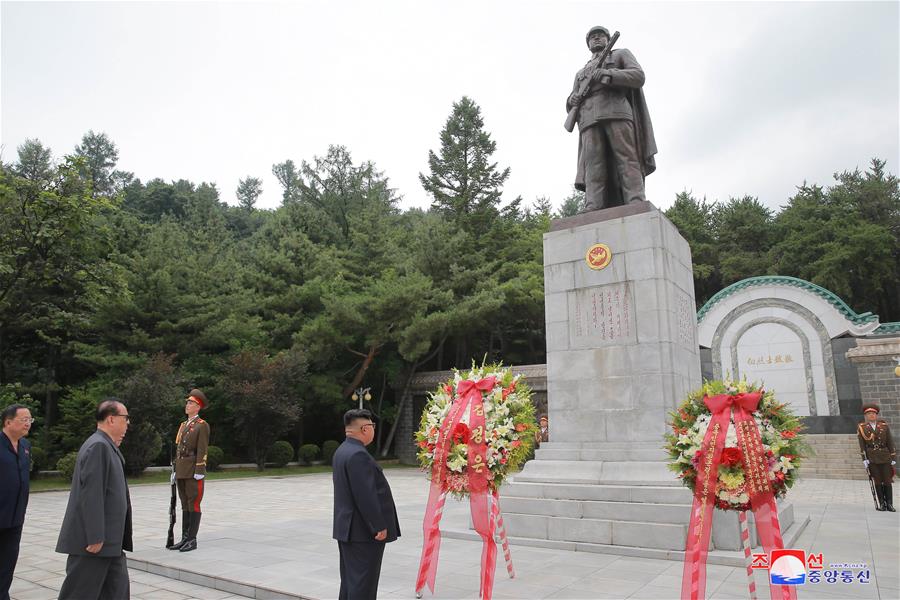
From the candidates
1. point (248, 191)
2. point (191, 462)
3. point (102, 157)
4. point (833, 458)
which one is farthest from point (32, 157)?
point (833, 458)

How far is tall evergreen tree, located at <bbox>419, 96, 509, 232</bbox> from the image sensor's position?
33.2 m

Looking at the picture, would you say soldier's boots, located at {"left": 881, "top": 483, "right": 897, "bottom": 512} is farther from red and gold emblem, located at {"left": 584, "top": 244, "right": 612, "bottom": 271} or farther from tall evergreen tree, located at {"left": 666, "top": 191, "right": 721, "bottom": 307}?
tall evergreen tree, located at {"left": 666, "top": 191, "right": 721, "bottom": 307}

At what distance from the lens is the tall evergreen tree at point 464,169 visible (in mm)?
33250

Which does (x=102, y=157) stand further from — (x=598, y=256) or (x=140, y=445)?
(x=598, y=256)

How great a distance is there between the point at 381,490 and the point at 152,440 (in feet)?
55.6

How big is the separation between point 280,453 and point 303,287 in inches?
257

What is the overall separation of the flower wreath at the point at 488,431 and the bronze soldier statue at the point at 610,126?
3925 mm

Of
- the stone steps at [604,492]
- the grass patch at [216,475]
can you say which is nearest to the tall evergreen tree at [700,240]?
the grass patch at [216,475]

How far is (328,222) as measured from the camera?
32.2 m

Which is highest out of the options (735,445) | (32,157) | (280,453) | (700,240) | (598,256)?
(32,157)

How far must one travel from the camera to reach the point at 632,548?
6.19m

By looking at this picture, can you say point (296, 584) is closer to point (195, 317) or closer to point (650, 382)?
point (650, 382)

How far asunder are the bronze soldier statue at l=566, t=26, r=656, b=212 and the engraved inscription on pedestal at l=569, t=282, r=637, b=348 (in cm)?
140

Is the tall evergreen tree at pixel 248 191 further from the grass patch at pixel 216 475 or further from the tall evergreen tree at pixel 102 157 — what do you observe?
the grass patch at pixel 216 475
